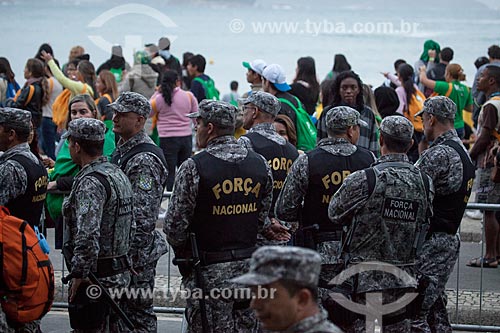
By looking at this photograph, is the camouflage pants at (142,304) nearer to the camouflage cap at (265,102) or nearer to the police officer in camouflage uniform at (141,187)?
Answer: the police officer in camouflage uniform at (141,187)

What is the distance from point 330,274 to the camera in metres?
5.95

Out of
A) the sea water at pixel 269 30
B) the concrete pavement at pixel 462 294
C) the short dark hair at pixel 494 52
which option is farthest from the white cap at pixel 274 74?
the sea water at pixel 269 30

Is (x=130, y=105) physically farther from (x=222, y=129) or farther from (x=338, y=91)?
(x=338, y=91)

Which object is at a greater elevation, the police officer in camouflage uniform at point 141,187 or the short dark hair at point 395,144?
the short dark hair at point 395,144

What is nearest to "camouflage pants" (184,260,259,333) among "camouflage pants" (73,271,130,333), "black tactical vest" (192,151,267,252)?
"black tactical vest" (192,151,267,252)

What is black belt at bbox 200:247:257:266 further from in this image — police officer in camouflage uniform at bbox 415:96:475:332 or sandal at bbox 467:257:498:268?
sandal at bbox 467:257:498:268

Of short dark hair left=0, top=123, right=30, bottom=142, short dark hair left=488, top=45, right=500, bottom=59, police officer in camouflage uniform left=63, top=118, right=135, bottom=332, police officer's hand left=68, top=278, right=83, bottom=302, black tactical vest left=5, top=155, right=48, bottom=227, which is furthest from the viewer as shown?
short dark hair left=488, top=45, right=500, bottom=59

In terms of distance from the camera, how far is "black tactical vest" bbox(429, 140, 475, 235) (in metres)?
6.23

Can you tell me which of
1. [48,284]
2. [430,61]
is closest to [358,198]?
[48,284]

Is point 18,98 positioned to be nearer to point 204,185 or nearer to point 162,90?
point 162,90

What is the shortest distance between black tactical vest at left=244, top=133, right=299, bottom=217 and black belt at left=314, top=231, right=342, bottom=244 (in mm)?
656

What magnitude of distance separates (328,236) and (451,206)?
34.9 inches

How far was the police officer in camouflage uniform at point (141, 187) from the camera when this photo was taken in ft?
19.4

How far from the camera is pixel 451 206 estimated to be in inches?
246
